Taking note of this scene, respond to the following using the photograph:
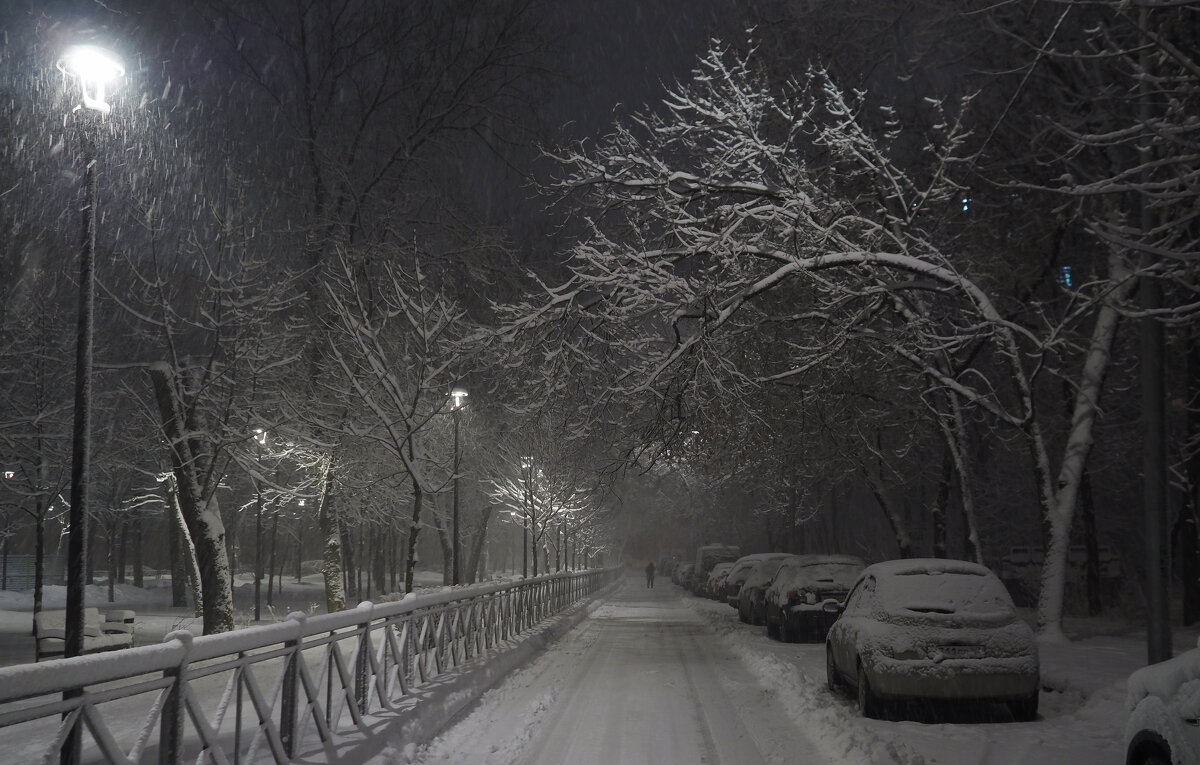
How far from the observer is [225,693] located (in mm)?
5680

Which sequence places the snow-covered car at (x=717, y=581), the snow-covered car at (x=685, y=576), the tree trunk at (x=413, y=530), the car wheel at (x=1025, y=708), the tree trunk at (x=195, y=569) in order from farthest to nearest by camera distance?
the snow-covered car at (x=685, y=576), the snow-covered car at (x=717, y=581), the tree trunk at (x=195, y=569), the tree trunk at (x=413, y=530), the car wheel at (x=1025, y=708)

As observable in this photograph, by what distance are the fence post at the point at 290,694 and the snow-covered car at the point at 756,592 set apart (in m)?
18.2

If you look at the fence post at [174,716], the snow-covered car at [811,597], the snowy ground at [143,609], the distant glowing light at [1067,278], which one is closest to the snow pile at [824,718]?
the snow-covered car at [811,597]

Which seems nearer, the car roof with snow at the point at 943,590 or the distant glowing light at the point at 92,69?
the distant glowing light at the point at 92,69

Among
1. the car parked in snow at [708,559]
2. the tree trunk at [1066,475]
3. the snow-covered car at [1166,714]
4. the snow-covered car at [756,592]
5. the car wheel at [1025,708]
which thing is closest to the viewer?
the snow-covered car at [1166,714]

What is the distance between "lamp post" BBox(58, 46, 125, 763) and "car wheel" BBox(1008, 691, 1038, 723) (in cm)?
906

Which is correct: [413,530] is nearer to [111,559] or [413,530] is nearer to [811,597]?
[811,597]

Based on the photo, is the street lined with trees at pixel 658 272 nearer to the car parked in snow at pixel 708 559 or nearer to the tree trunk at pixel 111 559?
the tree trunk at pixel 111 559

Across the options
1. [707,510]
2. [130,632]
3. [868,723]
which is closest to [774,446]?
[868,723]

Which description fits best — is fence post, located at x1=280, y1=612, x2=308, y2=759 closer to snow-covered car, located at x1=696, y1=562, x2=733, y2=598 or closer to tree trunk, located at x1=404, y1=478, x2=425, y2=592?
tree trunk, located at x1=404, y1=478, x2=425, y2=592

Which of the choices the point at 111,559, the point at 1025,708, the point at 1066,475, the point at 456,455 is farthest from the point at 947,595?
the point at 111,559

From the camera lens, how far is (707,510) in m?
70.9

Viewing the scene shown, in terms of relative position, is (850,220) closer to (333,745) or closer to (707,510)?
(333,745)

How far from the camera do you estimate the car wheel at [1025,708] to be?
9.44 m
